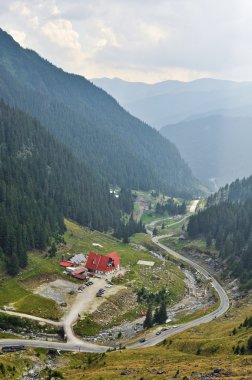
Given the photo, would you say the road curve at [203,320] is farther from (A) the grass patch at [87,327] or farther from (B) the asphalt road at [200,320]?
(A) the grass patch at [87,327]

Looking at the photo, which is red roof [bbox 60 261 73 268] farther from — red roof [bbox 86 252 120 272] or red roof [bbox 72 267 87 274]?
red roof [bbox 86 252 120 272]

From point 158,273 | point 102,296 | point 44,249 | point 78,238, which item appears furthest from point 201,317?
point 78,238

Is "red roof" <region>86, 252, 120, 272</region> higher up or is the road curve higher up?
"red roof" <region>86, 252, 120, 272</region>

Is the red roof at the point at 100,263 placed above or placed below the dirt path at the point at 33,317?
above

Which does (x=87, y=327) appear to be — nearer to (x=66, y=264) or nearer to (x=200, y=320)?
(x=200, y=320)

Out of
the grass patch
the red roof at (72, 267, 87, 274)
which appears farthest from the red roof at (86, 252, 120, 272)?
the grass patch

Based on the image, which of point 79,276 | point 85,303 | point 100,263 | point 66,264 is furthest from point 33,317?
point 100,263

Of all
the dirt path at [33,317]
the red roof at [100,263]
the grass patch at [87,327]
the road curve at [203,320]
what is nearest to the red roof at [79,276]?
the red roof at [100,263]

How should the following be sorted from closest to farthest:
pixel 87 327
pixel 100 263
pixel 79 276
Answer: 1. pixel 87 327
2. pixel 79 276
3. pixel 100 263

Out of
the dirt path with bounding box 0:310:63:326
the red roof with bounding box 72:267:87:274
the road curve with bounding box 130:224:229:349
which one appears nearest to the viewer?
the road curve with bounding box 130:224:229:349

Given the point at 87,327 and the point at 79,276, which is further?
the point at 79,276

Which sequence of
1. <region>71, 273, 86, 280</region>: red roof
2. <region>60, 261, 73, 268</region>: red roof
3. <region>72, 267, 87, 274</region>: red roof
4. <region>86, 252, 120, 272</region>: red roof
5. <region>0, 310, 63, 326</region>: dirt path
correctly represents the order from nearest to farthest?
<region>0, 310, 63, 326</region>: dirt path, <region>71, 273, 86, 280</region>: red roof, <region>72, 267, 87, 274</region>: red roof, <region>60, 261, 73, 268</region>: red roof, <region>86, 252, 120, 272</region>: red roof
